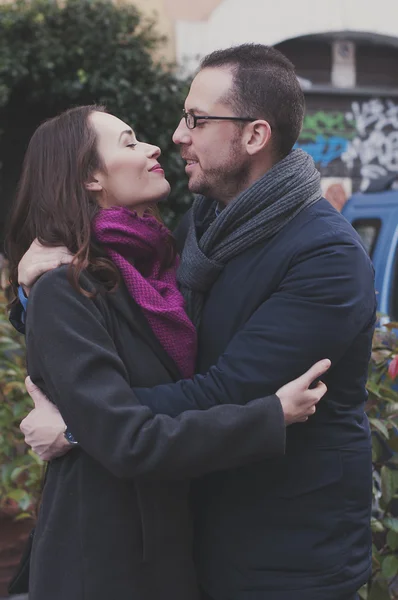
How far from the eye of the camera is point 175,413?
1901 mm

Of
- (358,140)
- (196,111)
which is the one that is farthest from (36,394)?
(358,140)

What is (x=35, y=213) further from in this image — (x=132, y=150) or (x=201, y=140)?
(x=201, y=140)

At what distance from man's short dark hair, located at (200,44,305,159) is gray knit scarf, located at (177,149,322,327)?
98mm

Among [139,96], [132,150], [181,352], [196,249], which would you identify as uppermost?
[132,150]

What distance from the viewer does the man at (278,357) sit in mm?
1913

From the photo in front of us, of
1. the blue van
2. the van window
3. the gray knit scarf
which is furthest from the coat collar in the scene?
the van window

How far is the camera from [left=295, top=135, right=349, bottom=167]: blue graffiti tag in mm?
8953

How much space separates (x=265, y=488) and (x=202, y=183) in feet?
2.64

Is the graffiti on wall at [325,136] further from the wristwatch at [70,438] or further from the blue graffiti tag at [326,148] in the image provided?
the wristwatch at [70,438]

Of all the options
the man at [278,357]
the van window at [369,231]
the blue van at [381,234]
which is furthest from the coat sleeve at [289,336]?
the van window at [369,231]

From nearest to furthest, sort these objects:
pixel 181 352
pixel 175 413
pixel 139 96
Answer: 1. pixel 175 413
2. pixel 181 352
3. pixel 139 96

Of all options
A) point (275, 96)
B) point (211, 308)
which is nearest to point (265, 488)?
point (211, 308)

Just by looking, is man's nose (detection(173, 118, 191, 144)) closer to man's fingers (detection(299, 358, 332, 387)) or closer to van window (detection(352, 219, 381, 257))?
man's fingers (detection(299, 358, 332, 387))

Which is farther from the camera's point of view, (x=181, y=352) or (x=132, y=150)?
(x=132, y=150)
